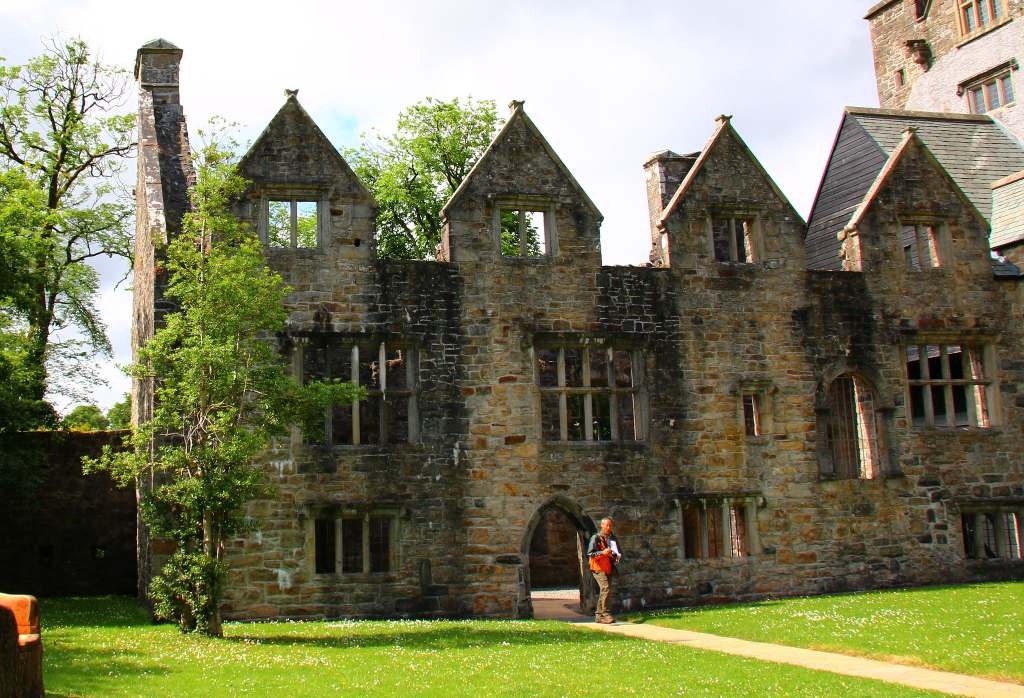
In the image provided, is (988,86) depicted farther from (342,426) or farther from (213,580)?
(213,580)

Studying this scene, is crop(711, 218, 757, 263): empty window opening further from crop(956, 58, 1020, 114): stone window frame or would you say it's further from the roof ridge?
crop(956, 58, 1020, 114): stone window frame

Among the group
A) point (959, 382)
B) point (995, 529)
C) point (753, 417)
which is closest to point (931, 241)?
point (959, 382)

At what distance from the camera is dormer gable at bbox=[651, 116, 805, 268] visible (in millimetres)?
21656

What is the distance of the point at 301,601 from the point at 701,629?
6966mm

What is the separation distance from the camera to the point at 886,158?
25.2 m

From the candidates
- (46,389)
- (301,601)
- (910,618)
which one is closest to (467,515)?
(301,601)

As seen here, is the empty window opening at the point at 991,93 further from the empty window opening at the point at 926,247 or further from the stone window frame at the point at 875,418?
the stone window frame at the point at 875,418

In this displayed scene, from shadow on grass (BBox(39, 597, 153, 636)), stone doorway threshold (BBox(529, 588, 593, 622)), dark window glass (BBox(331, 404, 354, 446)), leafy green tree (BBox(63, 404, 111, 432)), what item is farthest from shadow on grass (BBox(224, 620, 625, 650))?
leafy green tree (BBox(63, 404, 111, 432))

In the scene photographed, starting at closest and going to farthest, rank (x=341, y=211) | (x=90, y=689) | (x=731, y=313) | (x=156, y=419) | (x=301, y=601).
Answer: (x=90, y=689)
(x=156, y=419)
(x=301, y=601)
(x=341, y=211)
(x=731, y=313)

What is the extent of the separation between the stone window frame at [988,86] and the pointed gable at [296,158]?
66.5ft

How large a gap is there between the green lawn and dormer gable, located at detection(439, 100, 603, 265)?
743cm

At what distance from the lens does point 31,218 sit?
22969 mm

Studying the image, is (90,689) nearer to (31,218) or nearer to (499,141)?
(499,141)

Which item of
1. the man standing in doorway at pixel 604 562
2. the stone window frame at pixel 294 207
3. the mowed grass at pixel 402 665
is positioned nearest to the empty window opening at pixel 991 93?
the man standing in doorway at pixel 604 562
